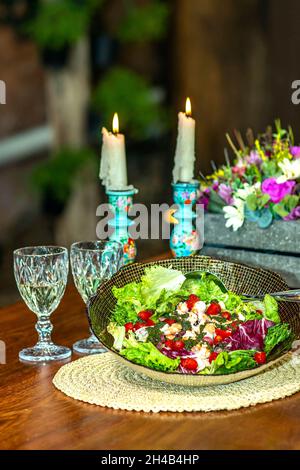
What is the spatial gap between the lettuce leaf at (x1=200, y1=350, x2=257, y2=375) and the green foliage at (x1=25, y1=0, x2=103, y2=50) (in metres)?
3.10

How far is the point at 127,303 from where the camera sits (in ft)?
4.19

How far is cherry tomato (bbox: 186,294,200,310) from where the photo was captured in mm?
1199

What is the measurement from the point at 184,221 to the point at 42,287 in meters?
0.45

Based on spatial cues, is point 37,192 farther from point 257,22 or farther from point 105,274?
Answer: point 105,274

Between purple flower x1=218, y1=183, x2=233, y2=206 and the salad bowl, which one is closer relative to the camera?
the salad bowl

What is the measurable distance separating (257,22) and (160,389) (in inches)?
154

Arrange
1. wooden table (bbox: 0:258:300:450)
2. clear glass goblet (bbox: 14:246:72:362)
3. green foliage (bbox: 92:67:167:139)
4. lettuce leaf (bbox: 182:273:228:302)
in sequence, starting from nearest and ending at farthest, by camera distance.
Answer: wooden table (bbox: 0:258:300:450) → lettuce leaf (bbox: 182:273:228:302) → clear glass goblet (bbox: 14:246:72:362) → green foliage (bbox: 92:67:167:139)

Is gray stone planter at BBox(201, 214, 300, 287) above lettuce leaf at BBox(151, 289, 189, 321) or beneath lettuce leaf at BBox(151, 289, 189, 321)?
above

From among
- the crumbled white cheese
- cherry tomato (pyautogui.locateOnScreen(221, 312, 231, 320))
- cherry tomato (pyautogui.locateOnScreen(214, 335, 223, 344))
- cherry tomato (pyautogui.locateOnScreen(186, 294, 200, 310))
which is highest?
cherry tomato (pyautogui.locateOnScreen(186, 294, 200, 310))

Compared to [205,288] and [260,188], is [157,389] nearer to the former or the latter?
[205,288]

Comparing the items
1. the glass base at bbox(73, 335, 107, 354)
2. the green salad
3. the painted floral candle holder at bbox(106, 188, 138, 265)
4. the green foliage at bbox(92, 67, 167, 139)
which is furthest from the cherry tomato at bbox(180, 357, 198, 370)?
the green foliage at bbox(92, 67, 167, 139)

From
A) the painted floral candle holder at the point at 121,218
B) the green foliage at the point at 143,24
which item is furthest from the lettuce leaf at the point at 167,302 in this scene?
the green foliage at the point at 143,24

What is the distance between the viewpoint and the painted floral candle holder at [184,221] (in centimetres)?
170

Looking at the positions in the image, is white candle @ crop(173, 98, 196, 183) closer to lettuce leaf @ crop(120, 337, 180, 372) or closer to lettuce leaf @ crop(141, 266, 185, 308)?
lettuce leaf @ crop(141, 266, 185, 308)
